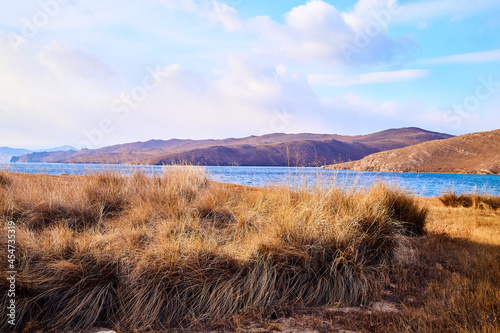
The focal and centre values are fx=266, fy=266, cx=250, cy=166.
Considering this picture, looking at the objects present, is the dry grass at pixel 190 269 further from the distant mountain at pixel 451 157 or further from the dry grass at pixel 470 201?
the distant mountain at pixel 451 157

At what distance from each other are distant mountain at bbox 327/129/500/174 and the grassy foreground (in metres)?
43.3

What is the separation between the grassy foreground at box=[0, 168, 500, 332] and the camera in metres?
2.76

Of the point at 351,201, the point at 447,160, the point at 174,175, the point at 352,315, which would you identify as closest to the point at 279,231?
the point at 352,315

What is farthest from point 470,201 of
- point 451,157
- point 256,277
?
point 451,157

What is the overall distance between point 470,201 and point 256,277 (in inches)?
471

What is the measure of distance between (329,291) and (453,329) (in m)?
1.29

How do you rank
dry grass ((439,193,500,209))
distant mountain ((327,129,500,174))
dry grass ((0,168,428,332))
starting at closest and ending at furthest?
dry grass ((0,168,428,332)) < dry grass ((439,193,500,209)) < distant mountain ((327,129,500,174))

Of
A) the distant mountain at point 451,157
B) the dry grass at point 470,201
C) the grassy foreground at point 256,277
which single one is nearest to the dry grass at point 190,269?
the grassy foreground at point 256,277

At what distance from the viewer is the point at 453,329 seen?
2361 mm

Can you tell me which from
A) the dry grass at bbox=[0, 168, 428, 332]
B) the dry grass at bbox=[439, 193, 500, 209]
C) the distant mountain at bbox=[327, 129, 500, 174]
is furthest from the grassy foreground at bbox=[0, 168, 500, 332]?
the distant mountain at bbox=[327, 129, 500, 174]

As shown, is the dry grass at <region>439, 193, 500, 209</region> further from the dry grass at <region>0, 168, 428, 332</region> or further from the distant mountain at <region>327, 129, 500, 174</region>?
the distant mountain at <region>327, 129, 500, 174</region>

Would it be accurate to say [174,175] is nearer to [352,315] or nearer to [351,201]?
[351,201]

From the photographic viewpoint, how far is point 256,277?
10.8 ft

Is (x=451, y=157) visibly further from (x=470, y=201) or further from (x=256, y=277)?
(x=256, y=277)
